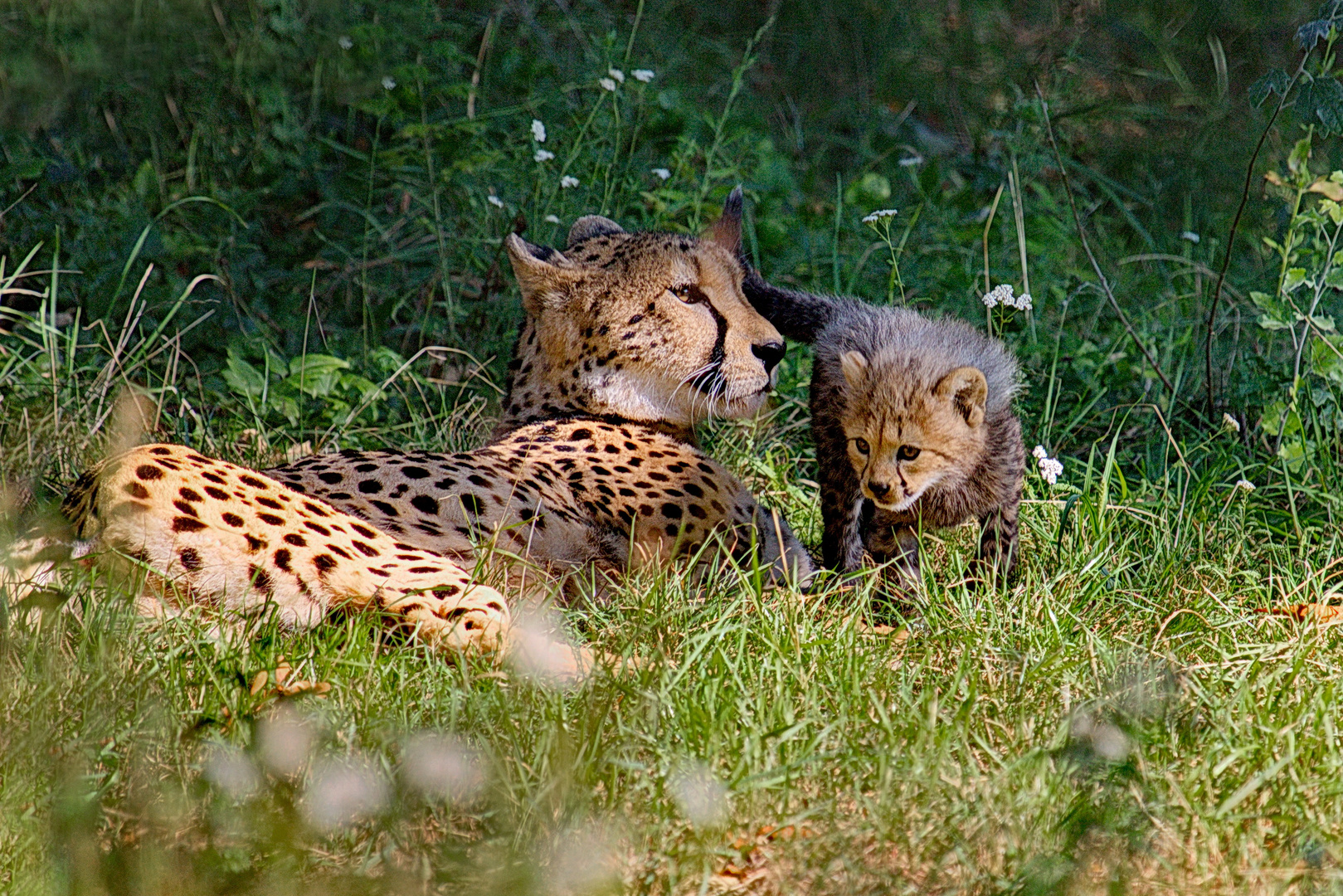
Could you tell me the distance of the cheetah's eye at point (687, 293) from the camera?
4.51m

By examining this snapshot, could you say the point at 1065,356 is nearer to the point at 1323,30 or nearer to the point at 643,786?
the point at 1323,30

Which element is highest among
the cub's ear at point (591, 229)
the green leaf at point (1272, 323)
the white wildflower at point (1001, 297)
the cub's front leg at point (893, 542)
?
the green leaf at point (1272, 323)

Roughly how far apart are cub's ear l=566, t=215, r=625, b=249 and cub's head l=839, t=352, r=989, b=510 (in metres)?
1.25

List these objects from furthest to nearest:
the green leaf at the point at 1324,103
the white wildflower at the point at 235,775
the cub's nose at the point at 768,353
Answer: the cub's nose at the point at 768,353
the green leaf at the point at 1324,103
the white wildflower at the point at 235,775

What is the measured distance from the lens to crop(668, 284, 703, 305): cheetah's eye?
4508 millimetres

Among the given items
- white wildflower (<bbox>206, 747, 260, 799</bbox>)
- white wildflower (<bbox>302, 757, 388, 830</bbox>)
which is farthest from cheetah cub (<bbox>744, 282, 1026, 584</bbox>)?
white wildflower (<bbox>206, 747, 260, 799</bbox>)

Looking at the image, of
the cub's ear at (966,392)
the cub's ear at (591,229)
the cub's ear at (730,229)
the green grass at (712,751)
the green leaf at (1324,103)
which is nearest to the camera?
the green grass at (712,751)

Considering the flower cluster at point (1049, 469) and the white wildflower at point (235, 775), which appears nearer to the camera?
the white wildflower at point (235, 775)

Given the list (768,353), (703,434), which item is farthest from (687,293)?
(703,434)

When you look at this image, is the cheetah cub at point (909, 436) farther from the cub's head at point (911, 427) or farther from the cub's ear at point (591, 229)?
the cub's ear at point (591, 229)

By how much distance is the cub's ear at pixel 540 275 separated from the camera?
14.8ft

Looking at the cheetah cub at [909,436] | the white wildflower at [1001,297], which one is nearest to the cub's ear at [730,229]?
the cheetah cub at [909,436]

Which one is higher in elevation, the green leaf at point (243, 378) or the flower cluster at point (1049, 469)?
the flower cluster at point (1049, 469)

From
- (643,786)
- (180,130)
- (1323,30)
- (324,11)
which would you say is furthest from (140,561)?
(324,11)
